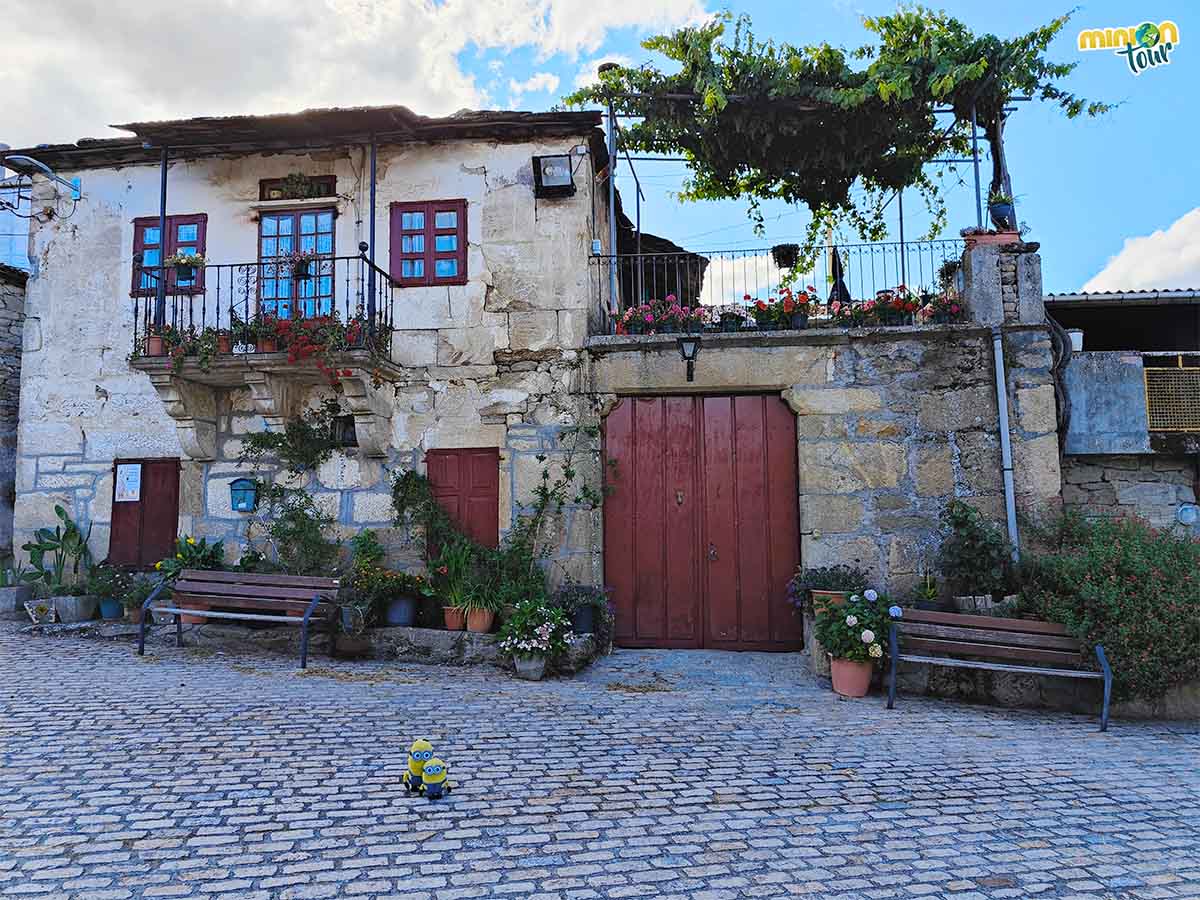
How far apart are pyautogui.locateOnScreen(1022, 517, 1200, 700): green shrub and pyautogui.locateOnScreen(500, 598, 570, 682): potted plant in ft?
13.0

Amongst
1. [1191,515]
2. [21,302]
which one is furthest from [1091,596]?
[21,302]

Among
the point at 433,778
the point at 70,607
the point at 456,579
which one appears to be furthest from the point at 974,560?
the point at 70,607

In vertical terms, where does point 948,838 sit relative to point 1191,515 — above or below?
below

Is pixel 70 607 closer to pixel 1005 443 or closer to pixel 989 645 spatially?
pixel 989 645

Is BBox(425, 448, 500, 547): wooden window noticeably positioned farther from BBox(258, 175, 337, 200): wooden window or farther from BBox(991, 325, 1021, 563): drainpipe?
BBox(991, 325, 1021, 563): drainpipe

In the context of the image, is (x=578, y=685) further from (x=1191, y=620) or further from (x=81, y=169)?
(x=81, y=169)

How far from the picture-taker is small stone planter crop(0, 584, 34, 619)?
27.9 feet

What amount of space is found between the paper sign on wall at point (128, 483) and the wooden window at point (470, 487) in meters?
3.39

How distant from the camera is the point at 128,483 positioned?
8.59 m

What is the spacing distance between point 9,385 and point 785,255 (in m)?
9.60

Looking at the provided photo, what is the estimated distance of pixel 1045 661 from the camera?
579 centimetres

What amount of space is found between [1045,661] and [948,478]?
6.94 feet

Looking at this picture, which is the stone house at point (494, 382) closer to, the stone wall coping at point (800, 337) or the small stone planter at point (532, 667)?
the stone wall coping at point (800, 337)

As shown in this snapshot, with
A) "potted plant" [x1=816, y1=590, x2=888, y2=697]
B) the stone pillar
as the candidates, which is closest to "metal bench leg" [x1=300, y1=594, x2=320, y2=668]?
"potted plant" [x1=816, y1=590, x2=888, y2=697]
